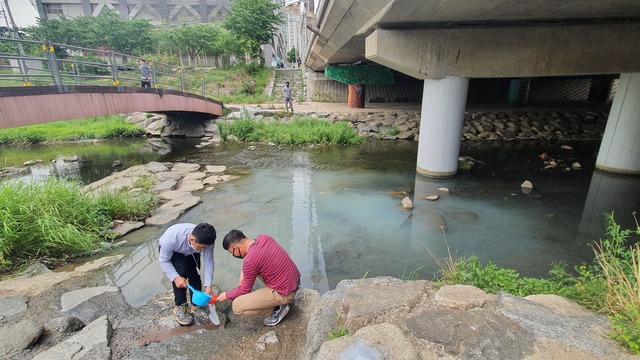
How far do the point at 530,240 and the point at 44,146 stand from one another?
805 inches

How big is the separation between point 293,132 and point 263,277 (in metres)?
11.7

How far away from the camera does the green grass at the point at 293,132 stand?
14258mm

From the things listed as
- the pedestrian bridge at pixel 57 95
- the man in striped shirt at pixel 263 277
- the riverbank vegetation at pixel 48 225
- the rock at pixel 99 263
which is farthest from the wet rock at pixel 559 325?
the pedestrian bridge at pixel 57 95

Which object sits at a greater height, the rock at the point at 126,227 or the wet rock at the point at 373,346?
the wet rock at the point at 373,346

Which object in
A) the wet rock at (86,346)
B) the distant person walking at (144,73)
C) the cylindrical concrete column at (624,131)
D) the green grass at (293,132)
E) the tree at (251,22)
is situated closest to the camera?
the wet rock at (86,346)

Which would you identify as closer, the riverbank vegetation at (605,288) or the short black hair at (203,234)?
the riverbank vegetation at (605,288)

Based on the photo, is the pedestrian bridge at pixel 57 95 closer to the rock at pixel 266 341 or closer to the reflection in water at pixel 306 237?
the reflection in water at pixel 306 237

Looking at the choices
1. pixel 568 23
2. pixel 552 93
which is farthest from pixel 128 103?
pixel 552 93

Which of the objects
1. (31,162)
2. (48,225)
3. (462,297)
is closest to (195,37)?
(31,162)

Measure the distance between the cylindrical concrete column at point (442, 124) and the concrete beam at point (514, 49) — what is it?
1.50 feet

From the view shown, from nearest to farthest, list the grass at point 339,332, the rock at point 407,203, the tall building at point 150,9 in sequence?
the grass at point 339,332
the rock at point 407,203
the tall building at point 150,9

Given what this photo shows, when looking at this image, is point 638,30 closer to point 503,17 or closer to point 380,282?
point 503,17

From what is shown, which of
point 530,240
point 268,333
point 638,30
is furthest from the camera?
point 638,30

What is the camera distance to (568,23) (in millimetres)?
7668
